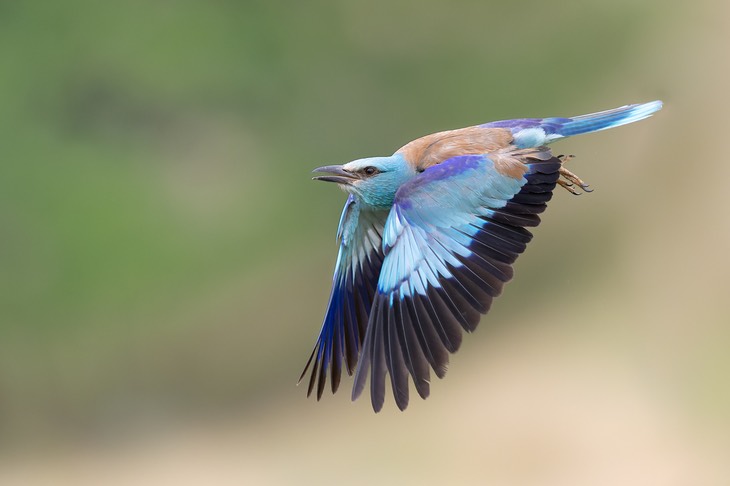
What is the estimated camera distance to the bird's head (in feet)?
14.2

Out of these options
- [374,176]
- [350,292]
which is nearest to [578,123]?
[374,176]

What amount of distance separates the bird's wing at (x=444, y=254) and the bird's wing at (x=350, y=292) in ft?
1.75

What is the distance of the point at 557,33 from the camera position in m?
9.18

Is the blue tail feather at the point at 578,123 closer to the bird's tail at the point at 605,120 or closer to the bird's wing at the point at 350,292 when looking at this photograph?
the bird's tail at the point at 605,120

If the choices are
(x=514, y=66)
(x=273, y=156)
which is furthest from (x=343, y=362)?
(x=514, y=66)

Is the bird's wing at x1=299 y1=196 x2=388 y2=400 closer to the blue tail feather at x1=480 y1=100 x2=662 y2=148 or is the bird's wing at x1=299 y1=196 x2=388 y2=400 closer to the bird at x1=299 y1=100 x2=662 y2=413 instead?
the bird at x1=299 y1=100 x2=662 y2=413

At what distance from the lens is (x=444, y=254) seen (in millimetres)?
3896

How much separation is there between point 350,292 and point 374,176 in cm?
56

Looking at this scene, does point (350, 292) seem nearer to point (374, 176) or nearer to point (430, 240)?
point (374, 176)

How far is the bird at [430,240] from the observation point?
3.71 metres

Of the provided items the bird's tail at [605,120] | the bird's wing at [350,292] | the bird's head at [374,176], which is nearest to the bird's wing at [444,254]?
the bird's head at [374,176]

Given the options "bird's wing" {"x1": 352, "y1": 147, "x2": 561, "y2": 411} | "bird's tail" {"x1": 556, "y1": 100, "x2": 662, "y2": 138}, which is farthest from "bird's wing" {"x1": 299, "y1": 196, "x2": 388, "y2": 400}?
"bird's tail" {"x1": 556, "y1": 100, "x2": 662, "y2": 138}

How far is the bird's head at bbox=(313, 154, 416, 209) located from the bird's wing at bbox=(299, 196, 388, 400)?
169mm

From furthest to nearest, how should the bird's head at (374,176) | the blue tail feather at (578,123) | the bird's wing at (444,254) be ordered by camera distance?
→ the blue tail feather at (578,123) < the bird's head at (374,176) < the bird's wing at (444,254)
